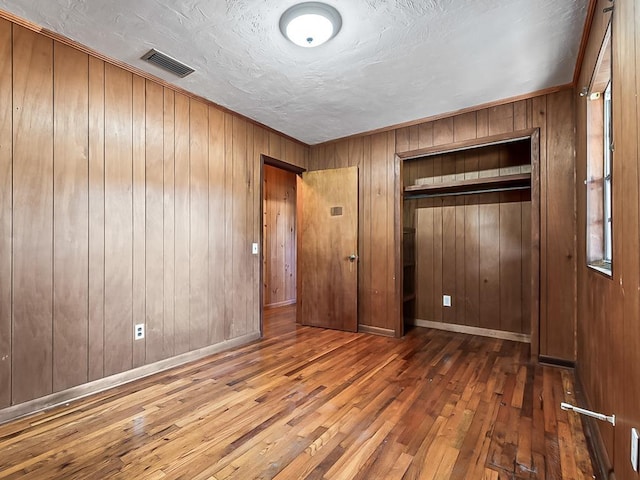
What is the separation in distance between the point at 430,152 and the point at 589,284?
6.20 ft

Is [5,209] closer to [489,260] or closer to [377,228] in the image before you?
[377,228]

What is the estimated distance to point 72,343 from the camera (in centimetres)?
207

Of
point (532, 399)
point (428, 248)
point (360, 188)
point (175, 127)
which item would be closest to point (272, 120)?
point (175, 127)

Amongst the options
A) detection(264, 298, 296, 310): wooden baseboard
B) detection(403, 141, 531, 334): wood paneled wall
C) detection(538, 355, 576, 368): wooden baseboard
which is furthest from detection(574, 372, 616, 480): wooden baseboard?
detection(264, 298, 296, 310): wooden baseboard

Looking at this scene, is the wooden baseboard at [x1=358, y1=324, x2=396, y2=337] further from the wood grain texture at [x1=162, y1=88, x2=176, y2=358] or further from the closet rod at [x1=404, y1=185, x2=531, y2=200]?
the wood grain texture at [x1=162, y1=88, x2=176, y2=358]

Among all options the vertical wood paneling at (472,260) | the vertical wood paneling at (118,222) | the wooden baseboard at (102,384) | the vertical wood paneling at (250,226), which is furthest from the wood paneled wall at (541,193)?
the vertical wood paneling at (118,222)

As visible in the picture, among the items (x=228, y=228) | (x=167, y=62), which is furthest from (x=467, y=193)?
(x=167, y=62)

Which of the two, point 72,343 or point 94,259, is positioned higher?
point 94,259

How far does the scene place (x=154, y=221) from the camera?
254cm

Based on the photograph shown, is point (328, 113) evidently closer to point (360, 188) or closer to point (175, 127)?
point (360, 188)

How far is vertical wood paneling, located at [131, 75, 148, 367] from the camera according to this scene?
2.41m

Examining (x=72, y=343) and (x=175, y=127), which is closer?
(x=72, y=343)

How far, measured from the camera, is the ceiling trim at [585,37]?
1709mm

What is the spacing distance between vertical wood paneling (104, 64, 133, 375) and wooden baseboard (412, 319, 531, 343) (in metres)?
3.24
